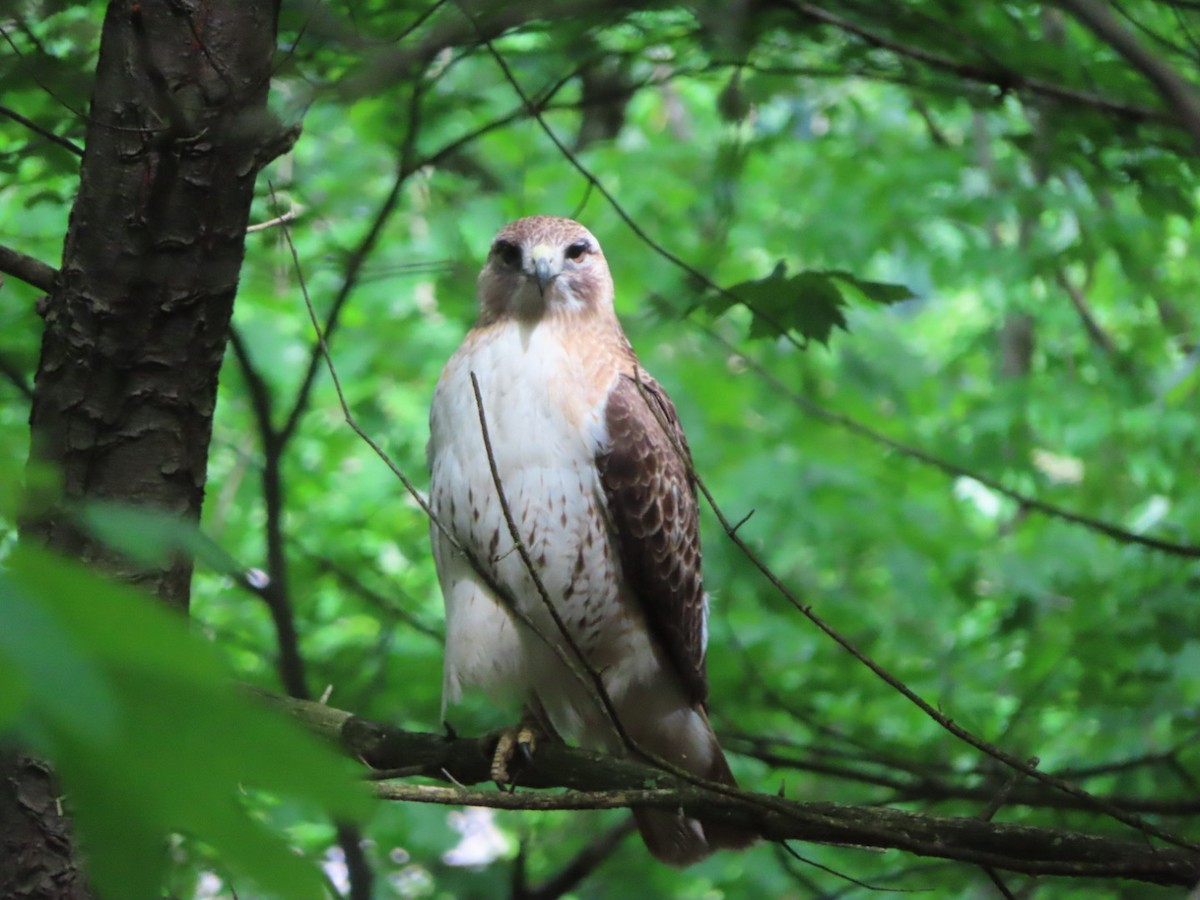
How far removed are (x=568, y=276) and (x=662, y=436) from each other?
2.03 feet

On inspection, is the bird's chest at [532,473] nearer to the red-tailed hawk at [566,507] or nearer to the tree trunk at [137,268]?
the red-tailed hawk at [566,507]

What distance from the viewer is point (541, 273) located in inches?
Result: 151

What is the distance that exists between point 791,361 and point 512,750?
5.84m

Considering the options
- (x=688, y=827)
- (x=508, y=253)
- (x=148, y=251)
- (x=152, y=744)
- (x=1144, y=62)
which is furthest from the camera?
(x=688, y=827)

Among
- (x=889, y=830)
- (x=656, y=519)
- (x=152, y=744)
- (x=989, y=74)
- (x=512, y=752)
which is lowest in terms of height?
(x=512, y=752)

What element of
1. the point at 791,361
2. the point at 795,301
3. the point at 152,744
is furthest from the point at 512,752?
the point at 791,361

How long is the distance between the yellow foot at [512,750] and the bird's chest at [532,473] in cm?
36

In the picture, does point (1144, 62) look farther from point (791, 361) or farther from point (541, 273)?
point (791, 361)

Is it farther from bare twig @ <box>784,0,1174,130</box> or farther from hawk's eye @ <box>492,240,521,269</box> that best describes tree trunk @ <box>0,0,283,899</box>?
bare twig @ <box>784,0,1174,130</box>

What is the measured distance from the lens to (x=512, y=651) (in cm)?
362

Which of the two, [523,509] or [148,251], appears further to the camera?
[523,509]

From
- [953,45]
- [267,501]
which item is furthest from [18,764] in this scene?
[953,45]

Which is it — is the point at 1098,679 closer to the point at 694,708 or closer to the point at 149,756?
the point at 694,708

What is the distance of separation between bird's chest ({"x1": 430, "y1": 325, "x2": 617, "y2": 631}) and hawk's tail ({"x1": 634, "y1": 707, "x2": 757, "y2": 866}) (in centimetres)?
80
